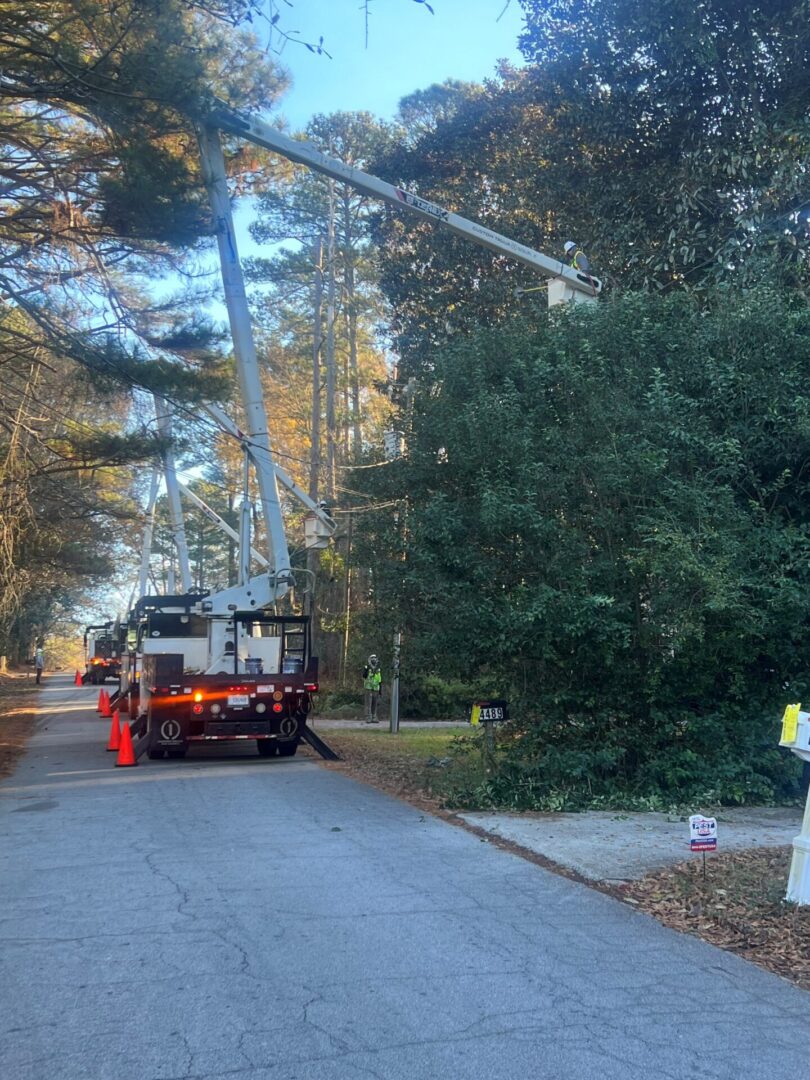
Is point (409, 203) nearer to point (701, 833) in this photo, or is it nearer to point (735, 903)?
point (701, 833)

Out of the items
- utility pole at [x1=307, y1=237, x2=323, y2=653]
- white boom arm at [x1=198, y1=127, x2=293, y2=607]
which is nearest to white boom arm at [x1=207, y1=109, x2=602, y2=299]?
white boom arm at [x1=198, y1=127, x2=293, y2=607]

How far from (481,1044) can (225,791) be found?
8.83 meters

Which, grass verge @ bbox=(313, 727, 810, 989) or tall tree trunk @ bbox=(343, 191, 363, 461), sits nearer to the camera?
grass verge @ bbox=(313, 727, 810, 989)

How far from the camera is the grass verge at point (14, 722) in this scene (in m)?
17.9

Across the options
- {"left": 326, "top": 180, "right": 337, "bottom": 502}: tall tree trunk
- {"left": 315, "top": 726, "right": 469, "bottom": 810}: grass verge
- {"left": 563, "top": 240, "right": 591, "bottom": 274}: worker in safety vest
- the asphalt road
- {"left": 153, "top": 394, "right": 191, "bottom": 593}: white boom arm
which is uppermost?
{"left": 326, "top": 180, "right": 337, "bottom": 502}: tall tree trunk

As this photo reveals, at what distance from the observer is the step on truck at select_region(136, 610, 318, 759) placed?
15648 mm

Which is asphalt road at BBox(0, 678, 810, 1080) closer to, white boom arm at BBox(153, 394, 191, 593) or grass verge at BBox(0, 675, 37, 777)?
grass verge at BBox(0, 675, 37, 777)

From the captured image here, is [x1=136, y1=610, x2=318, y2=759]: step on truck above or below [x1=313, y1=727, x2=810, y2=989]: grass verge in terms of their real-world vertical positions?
→ above

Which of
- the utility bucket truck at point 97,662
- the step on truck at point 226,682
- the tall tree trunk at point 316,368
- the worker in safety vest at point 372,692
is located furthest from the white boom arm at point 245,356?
the utility bucket truck at point 97,662

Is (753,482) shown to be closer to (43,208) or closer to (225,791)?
(225,791)

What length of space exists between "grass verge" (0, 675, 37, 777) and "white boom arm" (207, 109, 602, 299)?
34.7 ft

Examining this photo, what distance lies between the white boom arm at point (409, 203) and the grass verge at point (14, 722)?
34.7ft

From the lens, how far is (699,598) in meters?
10.6

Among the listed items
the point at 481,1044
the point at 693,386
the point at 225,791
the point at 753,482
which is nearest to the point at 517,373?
the point at 693,386
